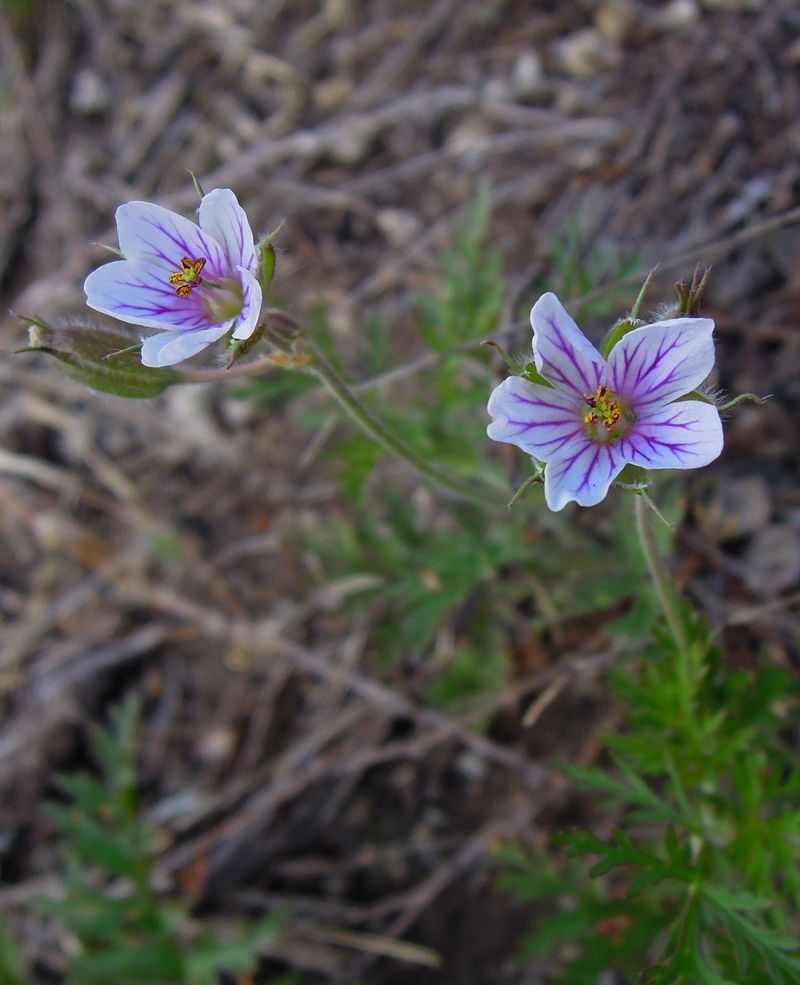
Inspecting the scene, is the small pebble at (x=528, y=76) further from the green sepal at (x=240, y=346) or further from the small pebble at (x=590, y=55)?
the green sepal at (x=240, y=346)

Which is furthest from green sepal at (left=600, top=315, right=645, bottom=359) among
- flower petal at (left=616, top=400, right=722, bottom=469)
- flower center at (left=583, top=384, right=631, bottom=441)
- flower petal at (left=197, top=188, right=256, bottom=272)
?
flower petal at (left=197, top=188, right=256, bottom=272)

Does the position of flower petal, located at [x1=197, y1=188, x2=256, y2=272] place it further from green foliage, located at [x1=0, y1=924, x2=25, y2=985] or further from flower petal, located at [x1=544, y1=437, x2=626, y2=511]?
green foliage, located at [x1=0, y1=924, x2=25, y2=985]

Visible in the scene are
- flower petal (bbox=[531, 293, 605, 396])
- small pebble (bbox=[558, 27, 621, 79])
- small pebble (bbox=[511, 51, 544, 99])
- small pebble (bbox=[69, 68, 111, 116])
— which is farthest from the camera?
small pebble (bbox=[69, 68, 111, 116])

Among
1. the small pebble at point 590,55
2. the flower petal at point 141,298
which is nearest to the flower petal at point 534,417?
the flower petal at point 141,298

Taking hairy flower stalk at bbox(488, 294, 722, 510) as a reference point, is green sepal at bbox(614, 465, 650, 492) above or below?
below

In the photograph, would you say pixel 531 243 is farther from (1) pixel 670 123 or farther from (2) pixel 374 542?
(2) pixel 374 542

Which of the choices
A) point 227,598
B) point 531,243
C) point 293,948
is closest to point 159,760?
point 227,598

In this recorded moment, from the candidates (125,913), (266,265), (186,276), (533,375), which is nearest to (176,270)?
(186,276)

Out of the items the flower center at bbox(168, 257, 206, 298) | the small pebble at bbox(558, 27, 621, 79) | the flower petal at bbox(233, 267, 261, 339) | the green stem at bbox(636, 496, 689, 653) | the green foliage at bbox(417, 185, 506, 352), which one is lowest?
the green stem at bbox(636, 496, 689, 653)

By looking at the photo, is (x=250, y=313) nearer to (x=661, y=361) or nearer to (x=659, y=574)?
(x=661, y=361)
